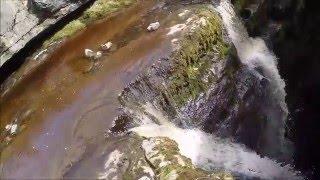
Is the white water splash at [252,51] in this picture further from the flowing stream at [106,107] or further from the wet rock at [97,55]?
the wet rock at [97,55]

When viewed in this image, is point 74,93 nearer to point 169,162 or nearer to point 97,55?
point 97,55

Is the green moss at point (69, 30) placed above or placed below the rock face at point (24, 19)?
below

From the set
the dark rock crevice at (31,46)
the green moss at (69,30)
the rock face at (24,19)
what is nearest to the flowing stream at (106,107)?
the green moss at (69,30)

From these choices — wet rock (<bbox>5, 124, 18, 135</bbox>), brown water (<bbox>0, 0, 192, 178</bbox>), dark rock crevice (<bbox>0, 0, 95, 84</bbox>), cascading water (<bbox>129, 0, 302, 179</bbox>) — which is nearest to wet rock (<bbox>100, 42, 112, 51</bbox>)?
brown water (<bbox>0, 0, 192, 178</bbox>)

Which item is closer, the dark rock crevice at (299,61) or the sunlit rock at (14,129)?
the sunlit rock at (14,129)

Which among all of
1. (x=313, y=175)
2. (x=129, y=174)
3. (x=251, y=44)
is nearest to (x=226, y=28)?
(x=251, y=44)

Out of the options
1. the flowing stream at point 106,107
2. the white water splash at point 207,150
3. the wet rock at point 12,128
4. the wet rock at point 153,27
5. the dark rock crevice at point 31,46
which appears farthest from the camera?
the wet rock at point 153,27

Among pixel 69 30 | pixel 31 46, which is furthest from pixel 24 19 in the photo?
pixel 69 30

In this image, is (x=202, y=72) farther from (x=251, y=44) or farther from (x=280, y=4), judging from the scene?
(x=280, y=4)
